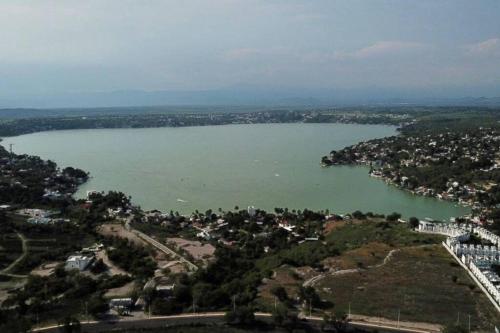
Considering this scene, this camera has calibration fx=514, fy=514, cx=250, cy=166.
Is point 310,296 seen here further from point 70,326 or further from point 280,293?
point 70,326

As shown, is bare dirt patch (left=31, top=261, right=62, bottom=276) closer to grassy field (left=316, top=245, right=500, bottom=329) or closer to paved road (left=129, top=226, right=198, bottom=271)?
paved road (left=129, top=226, right=198, bottom=271)

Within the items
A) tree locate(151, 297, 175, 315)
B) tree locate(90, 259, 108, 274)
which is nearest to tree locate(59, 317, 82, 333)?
tree locate(151, 297, 175, 315)

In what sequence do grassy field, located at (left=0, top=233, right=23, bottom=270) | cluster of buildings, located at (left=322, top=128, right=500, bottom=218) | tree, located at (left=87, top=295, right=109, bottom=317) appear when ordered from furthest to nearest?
1. cluster of buildings, located at (left=322, top=128, right=500, bottom=218)
2. grassy field, located at (left=0, top=233, right=23, bottom=270)
3. tree, located at (left=87, top=295, right=109, bottom=317)

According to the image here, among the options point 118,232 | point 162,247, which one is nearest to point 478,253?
point 162,247

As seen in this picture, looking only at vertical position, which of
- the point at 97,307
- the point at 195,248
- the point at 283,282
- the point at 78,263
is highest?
the point at 97,307

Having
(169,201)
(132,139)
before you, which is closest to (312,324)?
(169,201)

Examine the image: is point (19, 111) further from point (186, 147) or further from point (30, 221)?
point (30, 221)
